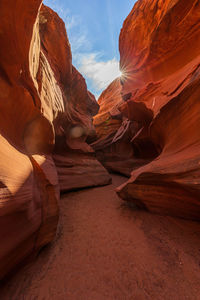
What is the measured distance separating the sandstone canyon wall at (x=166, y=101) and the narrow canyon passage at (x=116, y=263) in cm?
57

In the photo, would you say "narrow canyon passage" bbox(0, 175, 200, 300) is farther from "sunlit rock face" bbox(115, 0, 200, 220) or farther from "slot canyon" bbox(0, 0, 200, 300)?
"sunlit rock face" bbox(115, 0, 200, 220)

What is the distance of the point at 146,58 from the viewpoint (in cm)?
518

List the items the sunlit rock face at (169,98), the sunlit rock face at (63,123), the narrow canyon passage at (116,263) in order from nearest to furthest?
the narrow canyon passage at (116,263)
the sunlit rock face at (169,98)
the sunlit rock face at (63,123)

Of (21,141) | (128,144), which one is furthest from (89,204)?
(128,144)

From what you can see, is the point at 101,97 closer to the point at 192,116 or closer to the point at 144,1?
the point at 144,1

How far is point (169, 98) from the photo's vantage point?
2.97 meters

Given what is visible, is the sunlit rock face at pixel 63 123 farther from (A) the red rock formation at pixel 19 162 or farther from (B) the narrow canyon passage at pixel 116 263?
(B) the narrow canyon passage at pixel 116 263

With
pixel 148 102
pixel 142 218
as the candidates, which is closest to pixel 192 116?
pixel 148 102

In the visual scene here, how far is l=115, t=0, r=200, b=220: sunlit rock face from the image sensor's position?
2.12 m

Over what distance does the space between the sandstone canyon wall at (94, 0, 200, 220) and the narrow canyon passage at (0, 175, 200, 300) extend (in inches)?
22.3

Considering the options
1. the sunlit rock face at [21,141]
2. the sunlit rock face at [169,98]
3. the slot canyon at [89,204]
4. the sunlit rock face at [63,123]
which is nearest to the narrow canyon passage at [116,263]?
the slot canyon at [89,204]

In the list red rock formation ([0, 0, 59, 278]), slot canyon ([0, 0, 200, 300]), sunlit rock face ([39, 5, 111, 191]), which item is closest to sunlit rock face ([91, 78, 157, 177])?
slot canyon ([0, 0, 200, 300])

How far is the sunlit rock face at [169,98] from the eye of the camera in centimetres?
212

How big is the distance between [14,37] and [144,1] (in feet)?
23.2
